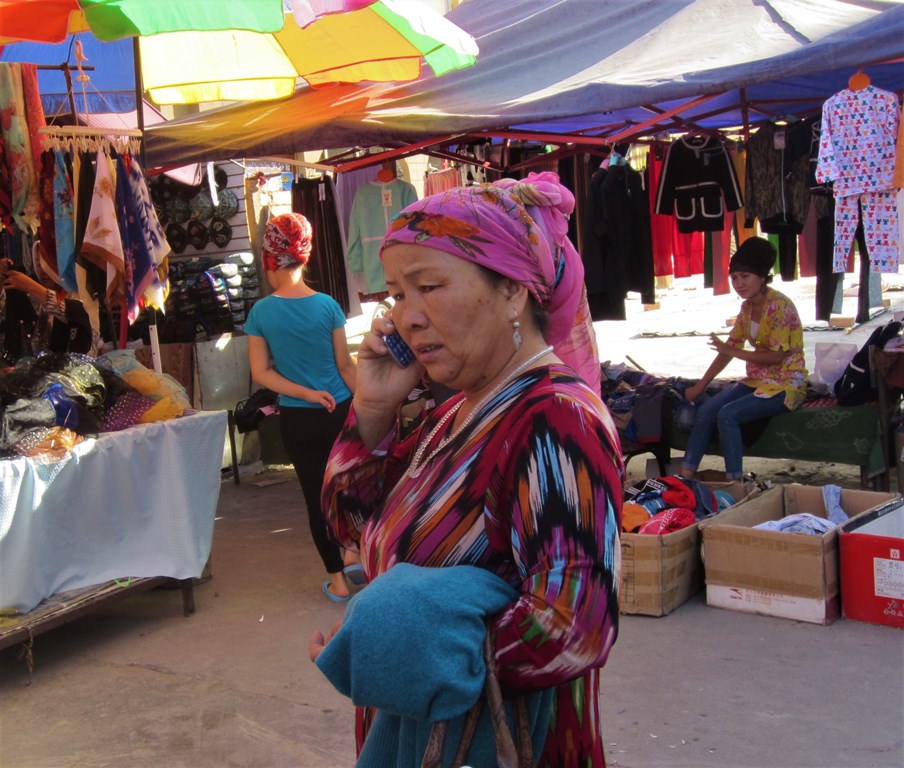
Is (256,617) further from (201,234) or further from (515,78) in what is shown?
(201,234)

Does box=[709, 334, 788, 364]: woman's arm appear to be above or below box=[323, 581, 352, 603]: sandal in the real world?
above

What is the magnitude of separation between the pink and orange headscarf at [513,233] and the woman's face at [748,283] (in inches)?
202

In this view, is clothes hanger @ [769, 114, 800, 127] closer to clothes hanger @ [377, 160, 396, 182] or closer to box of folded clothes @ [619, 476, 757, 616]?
box of folded clothes @ [619, 476, 757, 616]

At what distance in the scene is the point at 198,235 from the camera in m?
9.45

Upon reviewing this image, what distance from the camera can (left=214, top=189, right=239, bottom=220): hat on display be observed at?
936 centimetres

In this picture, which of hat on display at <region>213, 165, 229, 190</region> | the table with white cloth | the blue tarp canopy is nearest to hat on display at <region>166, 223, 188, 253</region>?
hat on display at <region>213, 165, 229, 190</region>

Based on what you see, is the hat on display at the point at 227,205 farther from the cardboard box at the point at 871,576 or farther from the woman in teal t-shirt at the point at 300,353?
the cardboard box at the point at 871,576

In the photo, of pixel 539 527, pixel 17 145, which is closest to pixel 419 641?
pixel 539 527

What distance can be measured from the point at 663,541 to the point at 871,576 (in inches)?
36.1

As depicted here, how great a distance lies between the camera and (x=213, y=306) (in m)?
8.81

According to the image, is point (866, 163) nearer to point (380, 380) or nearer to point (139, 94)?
point (139, 94)

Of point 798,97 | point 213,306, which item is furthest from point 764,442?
point 213,306

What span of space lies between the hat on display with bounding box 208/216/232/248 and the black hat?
4.87 meters

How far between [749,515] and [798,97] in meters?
3.81
